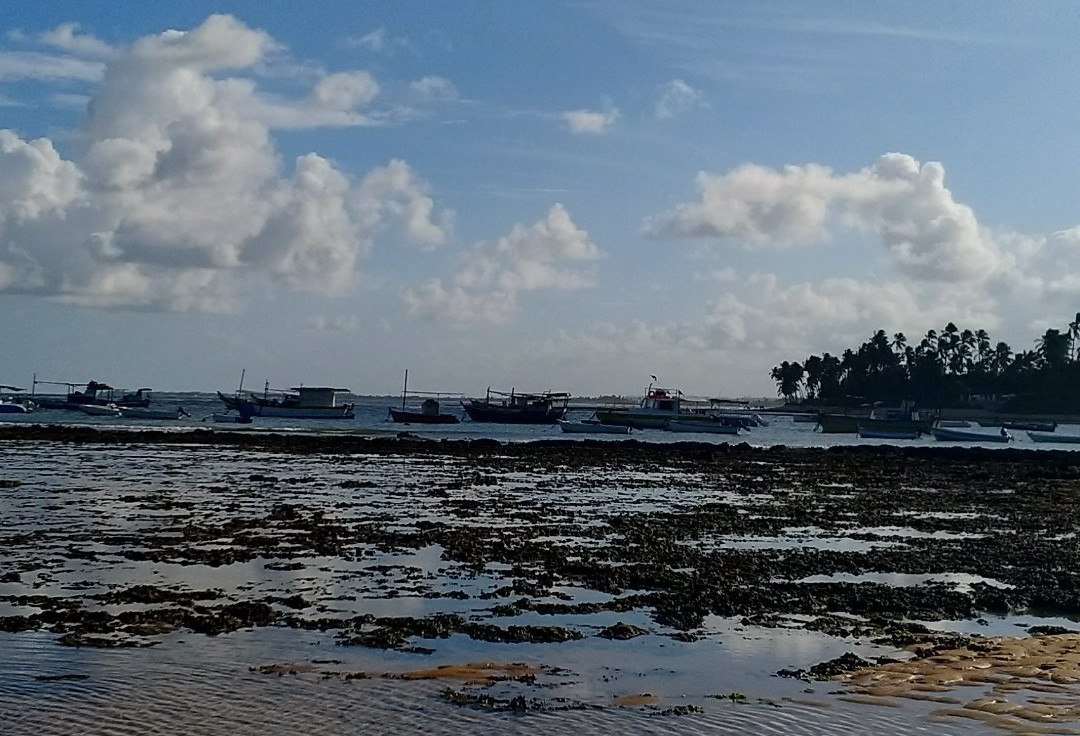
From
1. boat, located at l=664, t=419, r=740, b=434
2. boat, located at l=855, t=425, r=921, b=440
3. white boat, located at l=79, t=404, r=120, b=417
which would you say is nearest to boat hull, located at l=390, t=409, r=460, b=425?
boat, located at l=664, t=419, r=740, b=434

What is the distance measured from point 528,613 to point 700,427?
90.2 m

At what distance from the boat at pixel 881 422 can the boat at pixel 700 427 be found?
14.9 meters

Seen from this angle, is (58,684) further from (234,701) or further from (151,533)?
(151,533)

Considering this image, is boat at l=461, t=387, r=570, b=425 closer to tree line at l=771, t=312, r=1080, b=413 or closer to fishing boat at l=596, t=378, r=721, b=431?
A: fishing boat at l=596, t=378, r=721, b=431

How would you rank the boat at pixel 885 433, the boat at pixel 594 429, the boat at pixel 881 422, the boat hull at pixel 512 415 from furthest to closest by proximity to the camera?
A: the boat hull at pixel 512 415 < the boat at pixel 881 422 < the boat at pixel 885 433 < the boat at pixel 594 429

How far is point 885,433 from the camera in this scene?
107812 millimetres

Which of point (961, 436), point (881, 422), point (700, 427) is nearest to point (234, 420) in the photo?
point (700, 427)

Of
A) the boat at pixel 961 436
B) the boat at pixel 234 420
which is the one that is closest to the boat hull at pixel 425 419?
the boat at pixel 234 420

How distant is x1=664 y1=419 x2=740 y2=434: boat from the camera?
343 feet

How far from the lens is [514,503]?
32594 mm

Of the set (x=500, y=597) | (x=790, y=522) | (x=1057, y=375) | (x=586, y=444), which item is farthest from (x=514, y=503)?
(x=1057, y=375)

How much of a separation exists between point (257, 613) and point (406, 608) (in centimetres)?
211

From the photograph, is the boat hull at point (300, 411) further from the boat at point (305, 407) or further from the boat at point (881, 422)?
the boat at point (881, 422)

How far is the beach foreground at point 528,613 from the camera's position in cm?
1114
